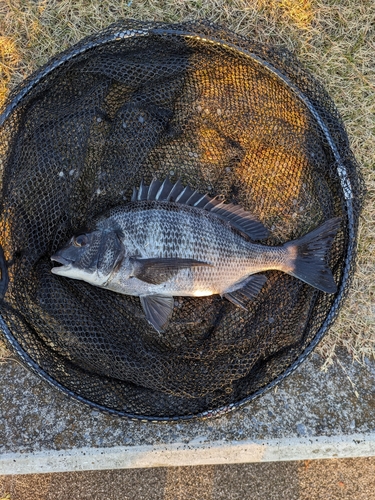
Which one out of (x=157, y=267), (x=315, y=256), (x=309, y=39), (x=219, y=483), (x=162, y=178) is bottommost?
(x=219, y=483)

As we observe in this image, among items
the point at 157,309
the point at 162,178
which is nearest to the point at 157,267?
the point at 157,309

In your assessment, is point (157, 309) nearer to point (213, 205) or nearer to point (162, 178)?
point (213, 205)

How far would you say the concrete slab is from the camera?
2.78m

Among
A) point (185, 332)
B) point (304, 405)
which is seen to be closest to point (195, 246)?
point (185, 332)

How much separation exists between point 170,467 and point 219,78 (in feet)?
8.82

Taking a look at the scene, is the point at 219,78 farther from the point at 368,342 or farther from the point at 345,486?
the point at 345,486

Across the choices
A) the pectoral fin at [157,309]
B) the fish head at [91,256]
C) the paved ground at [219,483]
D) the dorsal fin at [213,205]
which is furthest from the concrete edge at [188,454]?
the dorsal fin at [213,205]

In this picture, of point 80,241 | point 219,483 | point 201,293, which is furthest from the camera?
point 219,483

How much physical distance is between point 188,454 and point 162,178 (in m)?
1.87

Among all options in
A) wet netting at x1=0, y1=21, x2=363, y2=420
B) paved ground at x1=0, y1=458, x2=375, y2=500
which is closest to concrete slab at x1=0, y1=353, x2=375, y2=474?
paved ground at x1=0, y1=458, x2=375, y2=500

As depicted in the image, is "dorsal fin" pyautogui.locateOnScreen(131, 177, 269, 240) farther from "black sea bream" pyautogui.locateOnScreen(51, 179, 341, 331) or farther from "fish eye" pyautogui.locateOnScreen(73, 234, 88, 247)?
"fish eye" pyautogui.locateOnScreen(73, 234, 88, 247)

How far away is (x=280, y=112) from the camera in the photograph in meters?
2.63

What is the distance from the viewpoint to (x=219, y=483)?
296 centimetres

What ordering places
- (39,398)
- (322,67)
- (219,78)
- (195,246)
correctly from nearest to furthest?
1. (195,246)
2. (219,78)
3. (39,398)
4. (322,67)
